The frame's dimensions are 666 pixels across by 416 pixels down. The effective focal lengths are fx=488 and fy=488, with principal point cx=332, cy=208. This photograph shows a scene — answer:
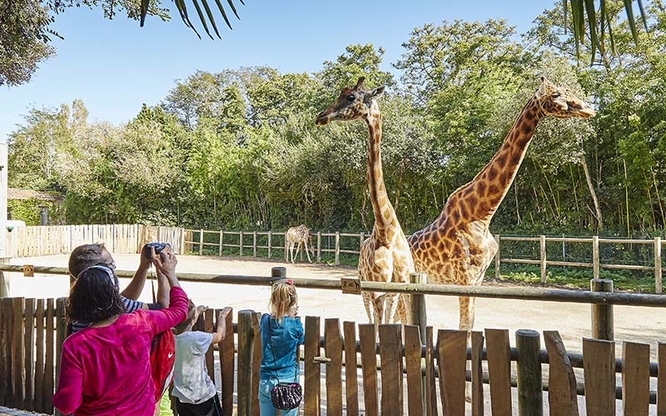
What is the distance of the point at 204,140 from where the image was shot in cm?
2397

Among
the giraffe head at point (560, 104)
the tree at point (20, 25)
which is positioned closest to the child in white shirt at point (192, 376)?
the giraffe head at point (560, 104)

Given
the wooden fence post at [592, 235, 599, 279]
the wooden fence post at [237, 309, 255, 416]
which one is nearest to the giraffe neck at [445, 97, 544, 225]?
the wooden fence post at [237, 309, 255, 416]

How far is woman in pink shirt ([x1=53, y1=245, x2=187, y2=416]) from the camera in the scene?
1729 mm

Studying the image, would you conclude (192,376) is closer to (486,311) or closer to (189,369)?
(189,369)

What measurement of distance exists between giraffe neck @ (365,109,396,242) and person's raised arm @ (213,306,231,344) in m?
1.89

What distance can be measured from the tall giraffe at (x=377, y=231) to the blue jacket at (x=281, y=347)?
5.64 ft

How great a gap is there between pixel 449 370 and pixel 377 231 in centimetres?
213

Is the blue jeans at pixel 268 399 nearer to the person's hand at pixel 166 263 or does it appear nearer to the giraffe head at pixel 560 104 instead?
the person's hand at pixel 166 263

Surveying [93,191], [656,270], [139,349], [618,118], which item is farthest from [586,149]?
[93,191]

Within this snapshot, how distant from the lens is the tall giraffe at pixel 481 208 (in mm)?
4152

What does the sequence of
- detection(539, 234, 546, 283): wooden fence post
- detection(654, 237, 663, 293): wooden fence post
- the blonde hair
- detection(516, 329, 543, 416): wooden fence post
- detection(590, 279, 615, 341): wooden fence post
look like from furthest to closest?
1. detection(539, 234, 546, 283): wooden fence post
2. detection(654, 237, 663, 293): wooden fence post
3. detection(590, 279, 615, 341): wooden fence post
4. the blonde hair
5. detection(516, 329, 543, 416): wooden fence post

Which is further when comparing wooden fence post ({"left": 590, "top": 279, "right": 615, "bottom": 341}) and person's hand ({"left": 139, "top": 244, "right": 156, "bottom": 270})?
wooden fence post ({"left": 590, "top": 279, "right": 615, "bottom": 341})

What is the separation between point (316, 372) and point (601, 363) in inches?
57.6

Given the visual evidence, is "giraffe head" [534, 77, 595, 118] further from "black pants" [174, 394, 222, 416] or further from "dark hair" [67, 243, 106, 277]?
"dark hair" [67, 243, 106, 277]
